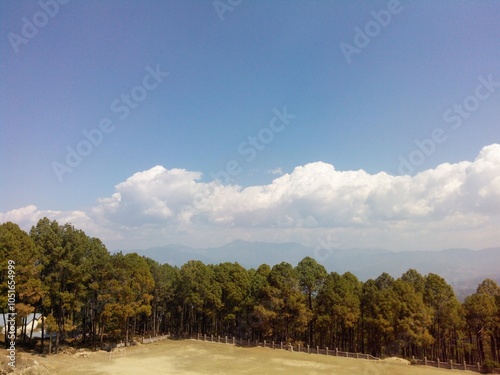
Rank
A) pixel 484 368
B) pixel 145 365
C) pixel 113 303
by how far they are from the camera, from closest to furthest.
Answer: pixel 484 368 → pixel 145 365 → pixel 113 303

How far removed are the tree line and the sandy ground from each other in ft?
14.1

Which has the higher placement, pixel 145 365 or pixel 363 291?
pixel 363 291

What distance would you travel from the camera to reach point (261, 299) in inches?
1907

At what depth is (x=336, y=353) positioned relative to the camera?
40.4m

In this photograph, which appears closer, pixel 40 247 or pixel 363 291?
pixel 40 247

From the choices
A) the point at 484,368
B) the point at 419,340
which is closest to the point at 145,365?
the point at 419,340

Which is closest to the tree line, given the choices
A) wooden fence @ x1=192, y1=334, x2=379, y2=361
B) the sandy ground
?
wooden fence @ x1=192, y1=334, x2=379, y2=361

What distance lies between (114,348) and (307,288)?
2776 centimetres

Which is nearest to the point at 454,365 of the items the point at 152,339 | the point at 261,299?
the point at 261,299

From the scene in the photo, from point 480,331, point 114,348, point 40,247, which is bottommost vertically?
→ point 114,348

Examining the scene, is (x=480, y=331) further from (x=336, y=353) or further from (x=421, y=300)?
(x=336, y=353)

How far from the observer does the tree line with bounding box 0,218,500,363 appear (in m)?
37.4

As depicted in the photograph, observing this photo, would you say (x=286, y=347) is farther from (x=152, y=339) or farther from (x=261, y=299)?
(x=152, y=339)

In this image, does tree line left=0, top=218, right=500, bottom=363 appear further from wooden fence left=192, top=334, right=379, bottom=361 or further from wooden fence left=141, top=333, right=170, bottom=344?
wooden fence left=141, top=333, right=170, bottom=344
